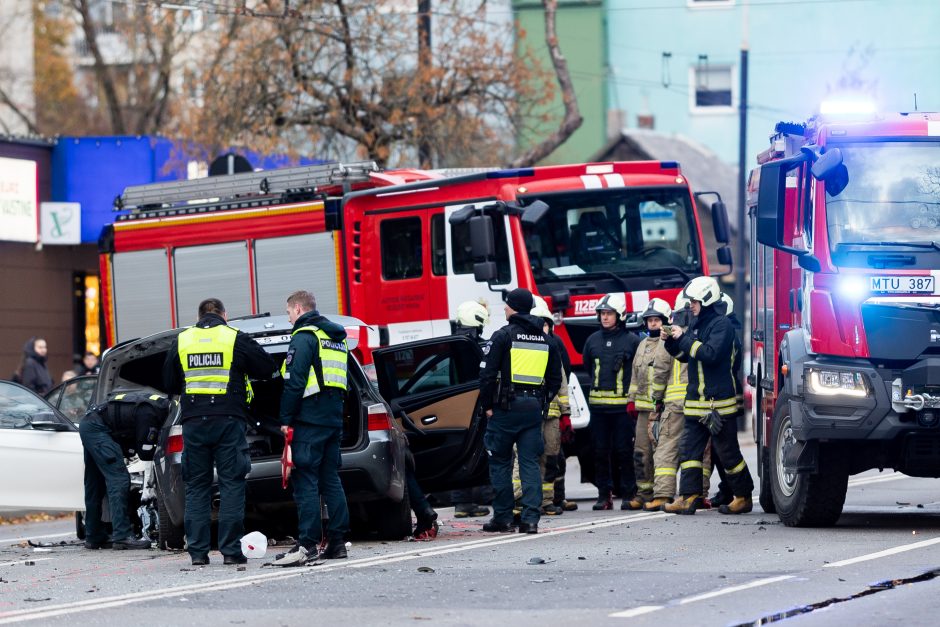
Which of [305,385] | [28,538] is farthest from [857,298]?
[28,538]

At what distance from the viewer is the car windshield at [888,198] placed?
11844 millimetres

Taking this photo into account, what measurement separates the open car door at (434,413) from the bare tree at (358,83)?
1367 centimetres

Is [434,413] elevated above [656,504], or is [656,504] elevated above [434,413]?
[434,413]

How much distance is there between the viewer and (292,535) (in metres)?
13.6

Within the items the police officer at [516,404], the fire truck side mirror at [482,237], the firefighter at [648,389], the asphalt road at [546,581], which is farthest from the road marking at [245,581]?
the fire truck side mirror at [482,237]

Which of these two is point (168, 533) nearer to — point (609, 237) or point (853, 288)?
point (853, 288)

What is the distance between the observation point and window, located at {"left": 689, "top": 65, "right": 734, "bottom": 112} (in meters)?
44.4

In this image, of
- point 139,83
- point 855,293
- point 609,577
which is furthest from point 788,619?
point 139,83

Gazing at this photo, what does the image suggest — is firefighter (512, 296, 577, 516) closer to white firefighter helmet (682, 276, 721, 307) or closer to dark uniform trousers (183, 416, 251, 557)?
white firefighter helmet (682, 276, 721, 307)

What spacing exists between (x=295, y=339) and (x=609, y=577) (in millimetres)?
2622

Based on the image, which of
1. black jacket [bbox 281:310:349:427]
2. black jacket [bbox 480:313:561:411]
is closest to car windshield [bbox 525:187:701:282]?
black jacket [bbox 480:313:561:411]

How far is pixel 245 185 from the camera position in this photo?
760 inches

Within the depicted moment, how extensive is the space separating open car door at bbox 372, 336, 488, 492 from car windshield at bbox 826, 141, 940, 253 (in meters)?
3.06

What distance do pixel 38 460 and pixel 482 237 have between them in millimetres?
4836
